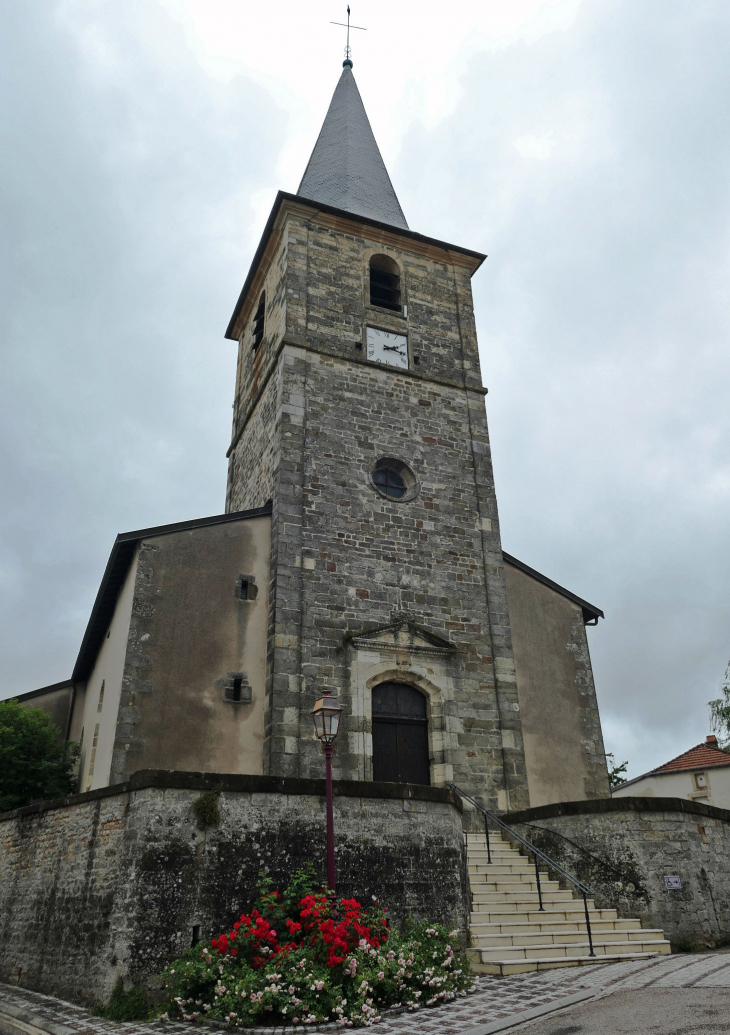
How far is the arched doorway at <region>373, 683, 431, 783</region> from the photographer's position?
39.9 feet

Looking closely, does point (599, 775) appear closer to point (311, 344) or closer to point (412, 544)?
point (412, 544)

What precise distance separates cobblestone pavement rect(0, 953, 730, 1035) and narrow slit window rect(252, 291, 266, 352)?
13166 mm

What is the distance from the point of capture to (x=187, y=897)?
6719 millimetres

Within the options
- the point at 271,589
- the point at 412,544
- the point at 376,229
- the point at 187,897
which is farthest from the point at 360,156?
the point at 187,897

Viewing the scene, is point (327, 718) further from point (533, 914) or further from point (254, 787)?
point (533, 914)

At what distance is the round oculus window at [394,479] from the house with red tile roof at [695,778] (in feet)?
38.3

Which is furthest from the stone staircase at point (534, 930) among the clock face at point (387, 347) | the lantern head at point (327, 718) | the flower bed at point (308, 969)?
the clock face at point (387, 347)

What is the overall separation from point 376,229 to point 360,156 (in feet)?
15.2

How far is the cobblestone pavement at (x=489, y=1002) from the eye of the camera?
18.6 ft

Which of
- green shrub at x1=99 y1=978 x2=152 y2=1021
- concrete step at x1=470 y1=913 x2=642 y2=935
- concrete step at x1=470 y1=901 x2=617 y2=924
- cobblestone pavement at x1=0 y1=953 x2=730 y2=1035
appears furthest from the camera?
concrete step at x1=470 y1=901 x2=617 y2=924

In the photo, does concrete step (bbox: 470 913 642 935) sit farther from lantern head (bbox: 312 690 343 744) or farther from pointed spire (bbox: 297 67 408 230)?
pointed spire (bbox: 297 67 408 230)

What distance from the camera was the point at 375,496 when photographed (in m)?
14.1

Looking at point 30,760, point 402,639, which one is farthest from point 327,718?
point 30,760

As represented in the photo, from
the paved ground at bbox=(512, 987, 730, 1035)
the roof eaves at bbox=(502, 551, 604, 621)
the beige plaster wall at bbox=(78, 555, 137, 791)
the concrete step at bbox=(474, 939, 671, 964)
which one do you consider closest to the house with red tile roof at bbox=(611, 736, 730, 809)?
the roof eaves at bbox=(502, 551, 604, 621)
